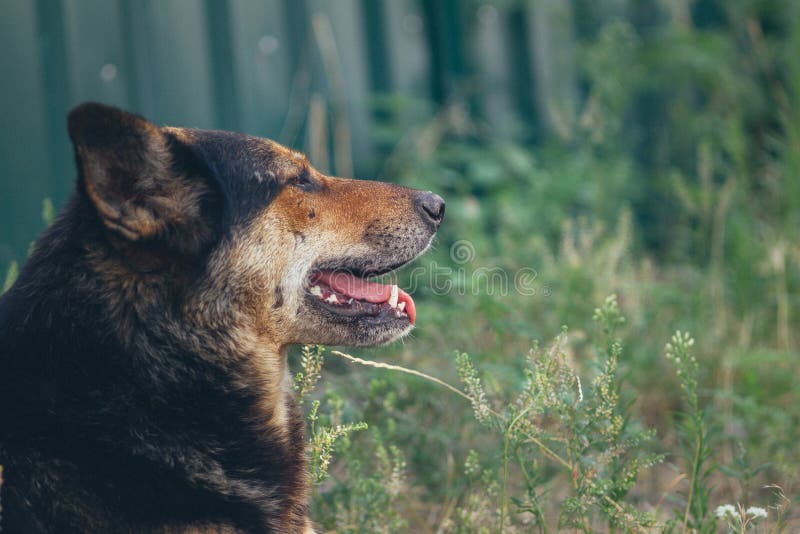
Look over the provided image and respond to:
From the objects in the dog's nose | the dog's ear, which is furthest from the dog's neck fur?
the dog's nose

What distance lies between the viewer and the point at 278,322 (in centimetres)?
247

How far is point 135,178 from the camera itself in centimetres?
214

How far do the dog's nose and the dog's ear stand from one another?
75cm

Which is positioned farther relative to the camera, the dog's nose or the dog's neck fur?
the dog's nose

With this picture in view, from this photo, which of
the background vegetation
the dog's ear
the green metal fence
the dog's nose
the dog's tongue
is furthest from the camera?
the green metal fence

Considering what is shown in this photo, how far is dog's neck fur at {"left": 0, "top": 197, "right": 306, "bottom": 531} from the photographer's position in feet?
6.55

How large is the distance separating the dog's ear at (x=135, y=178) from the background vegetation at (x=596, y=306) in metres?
0.54

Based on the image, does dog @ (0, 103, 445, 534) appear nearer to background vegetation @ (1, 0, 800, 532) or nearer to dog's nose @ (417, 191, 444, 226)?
background vegetation @ (1, 0, 800, 532)

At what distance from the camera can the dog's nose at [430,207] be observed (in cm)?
275

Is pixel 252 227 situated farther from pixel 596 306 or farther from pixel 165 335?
pixel 596 306

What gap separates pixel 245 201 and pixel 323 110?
2.63m

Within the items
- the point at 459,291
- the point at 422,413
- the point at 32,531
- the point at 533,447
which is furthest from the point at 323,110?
the point at 32,531

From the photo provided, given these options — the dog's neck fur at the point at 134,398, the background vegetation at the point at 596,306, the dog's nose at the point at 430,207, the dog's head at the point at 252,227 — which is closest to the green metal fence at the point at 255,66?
the background vegetation at the point at 596,306

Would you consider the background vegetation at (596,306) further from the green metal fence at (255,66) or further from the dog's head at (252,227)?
the dog's head at (252,227)
